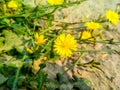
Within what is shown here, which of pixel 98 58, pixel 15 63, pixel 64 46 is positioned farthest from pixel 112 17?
pixel 15 63

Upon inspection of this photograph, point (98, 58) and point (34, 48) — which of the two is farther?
point (98, 58)

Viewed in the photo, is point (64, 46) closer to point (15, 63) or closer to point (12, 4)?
point (15, 63)

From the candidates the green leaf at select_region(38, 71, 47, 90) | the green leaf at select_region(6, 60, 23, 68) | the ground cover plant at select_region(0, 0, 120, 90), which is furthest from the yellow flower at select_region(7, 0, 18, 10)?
the green leaf at select_region(38, 71, 47, 90)

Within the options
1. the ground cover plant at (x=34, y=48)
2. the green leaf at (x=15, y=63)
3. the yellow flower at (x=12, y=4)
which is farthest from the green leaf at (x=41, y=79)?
the yellow flower at (x=12, y=4)

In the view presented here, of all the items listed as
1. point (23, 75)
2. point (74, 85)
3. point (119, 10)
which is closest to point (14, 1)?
point (23, 75)

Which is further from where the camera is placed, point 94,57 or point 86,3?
point 86,3

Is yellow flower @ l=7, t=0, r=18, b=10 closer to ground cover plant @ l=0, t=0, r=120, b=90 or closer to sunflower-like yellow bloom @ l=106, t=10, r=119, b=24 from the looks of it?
ground cover plant @ l=0, t=0, r=120, b=90

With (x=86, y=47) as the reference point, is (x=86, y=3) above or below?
above

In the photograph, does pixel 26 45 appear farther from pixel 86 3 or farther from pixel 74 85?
pixel 86 3
